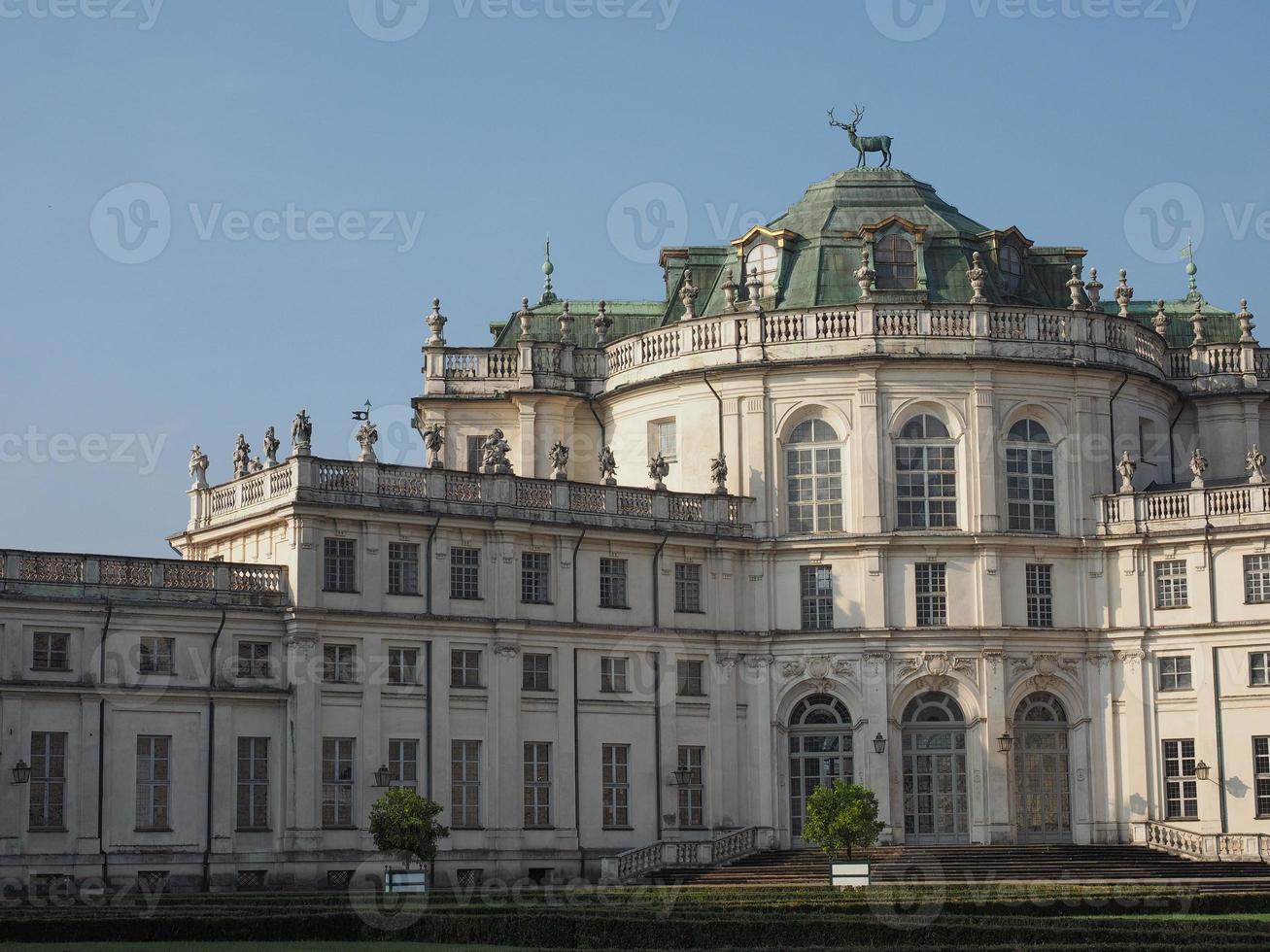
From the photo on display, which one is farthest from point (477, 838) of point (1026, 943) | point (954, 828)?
point (1026, 943)

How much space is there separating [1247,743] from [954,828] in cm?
847

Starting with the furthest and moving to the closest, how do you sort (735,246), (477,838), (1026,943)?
(735,246)
(477,838)
(1026,943)

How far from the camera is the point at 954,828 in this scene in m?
65.2

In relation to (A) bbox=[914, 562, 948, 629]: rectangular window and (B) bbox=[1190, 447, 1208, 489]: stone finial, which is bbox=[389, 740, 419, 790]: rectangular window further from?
(B) bbox=[1190, 447, 1208, 489]: stone finial

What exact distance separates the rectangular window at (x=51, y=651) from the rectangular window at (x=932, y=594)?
80.0 ft

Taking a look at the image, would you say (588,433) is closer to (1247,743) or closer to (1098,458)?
(1098,458)

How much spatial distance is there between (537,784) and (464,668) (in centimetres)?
378

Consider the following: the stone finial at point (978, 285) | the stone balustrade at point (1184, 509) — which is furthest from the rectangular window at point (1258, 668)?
the stone finial at point (978, 285)

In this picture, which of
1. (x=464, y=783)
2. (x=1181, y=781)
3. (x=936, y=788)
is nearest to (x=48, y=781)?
(x=464, y=783)

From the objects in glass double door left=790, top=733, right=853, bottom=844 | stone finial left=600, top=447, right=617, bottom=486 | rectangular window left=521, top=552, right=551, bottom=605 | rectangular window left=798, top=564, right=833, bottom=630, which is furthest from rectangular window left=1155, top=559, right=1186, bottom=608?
rectangular window left=521, top=552, right=551, bottom=605

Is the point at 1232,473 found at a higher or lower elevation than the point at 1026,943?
higher

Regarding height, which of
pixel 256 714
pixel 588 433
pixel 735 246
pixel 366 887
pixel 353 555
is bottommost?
pixel 366 887

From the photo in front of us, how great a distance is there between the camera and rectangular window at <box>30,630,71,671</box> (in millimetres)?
54125

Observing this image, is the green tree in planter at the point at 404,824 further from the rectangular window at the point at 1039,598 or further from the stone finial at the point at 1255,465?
the stone finial at the point at 1255,465
